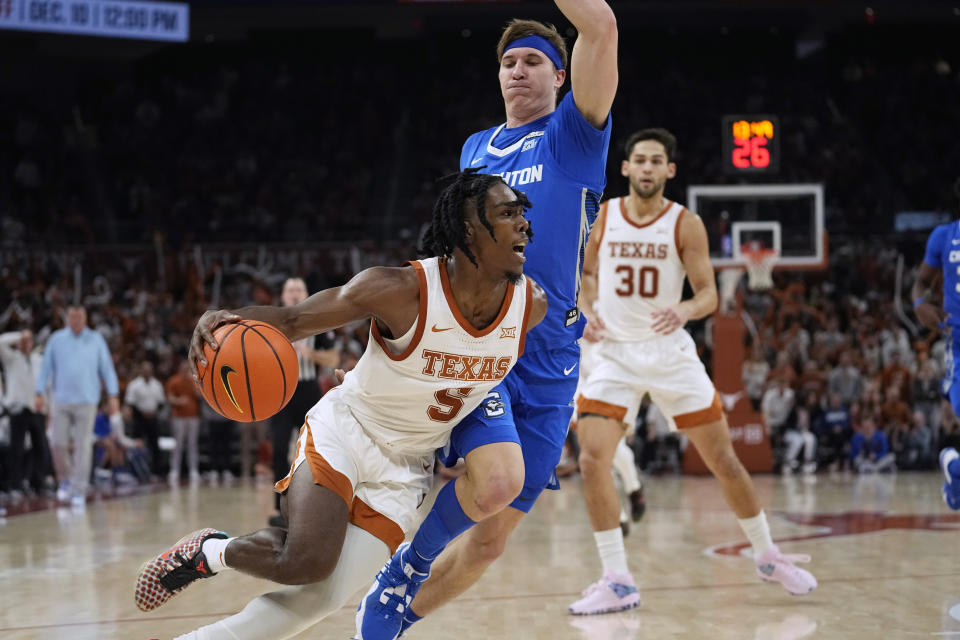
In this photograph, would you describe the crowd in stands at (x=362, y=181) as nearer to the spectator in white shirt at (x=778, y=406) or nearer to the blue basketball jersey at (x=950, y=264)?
the spectator in white shirt at (x=778, y=406)

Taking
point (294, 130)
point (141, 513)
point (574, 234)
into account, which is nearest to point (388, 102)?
point (294, 130)

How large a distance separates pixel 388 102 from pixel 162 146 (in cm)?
477

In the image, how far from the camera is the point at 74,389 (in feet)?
35.9

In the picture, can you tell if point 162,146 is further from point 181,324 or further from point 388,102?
point 181,324

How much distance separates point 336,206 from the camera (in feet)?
66.4

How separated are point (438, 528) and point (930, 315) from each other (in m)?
4.00

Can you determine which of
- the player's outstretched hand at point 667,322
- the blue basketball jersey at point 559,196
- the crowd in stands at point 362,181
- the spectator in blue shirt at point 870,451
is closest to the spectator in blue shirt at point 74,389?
the crowd in stands at point 362,181

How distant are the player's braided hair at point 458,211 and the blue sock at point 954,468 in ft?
12.2

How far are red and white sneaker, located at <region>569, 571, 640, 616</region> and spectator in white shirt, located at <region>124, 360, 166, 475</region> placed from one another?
960 centimetres

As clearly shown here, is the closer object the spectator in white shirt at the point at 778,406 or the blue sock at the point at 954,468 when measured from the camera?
the blue sock at the point at 954,468

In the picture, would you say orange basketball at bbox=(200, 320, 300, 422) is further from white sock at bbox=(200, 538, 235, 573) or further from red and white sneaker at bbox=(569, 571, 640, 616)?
red and white sneaker at bbox=(569, 571, 640, 616)

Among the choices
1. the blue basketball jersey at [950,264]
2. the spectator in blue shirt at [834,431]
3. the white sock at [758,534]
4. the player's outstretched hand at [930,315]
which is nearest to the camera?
the white sock at [758,534]

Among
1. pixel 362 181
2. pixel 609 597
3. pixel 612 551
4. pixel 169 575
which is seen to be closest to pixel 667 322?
pixel 612 551

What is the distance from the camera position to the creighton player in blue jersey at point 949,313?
605 centimetres
